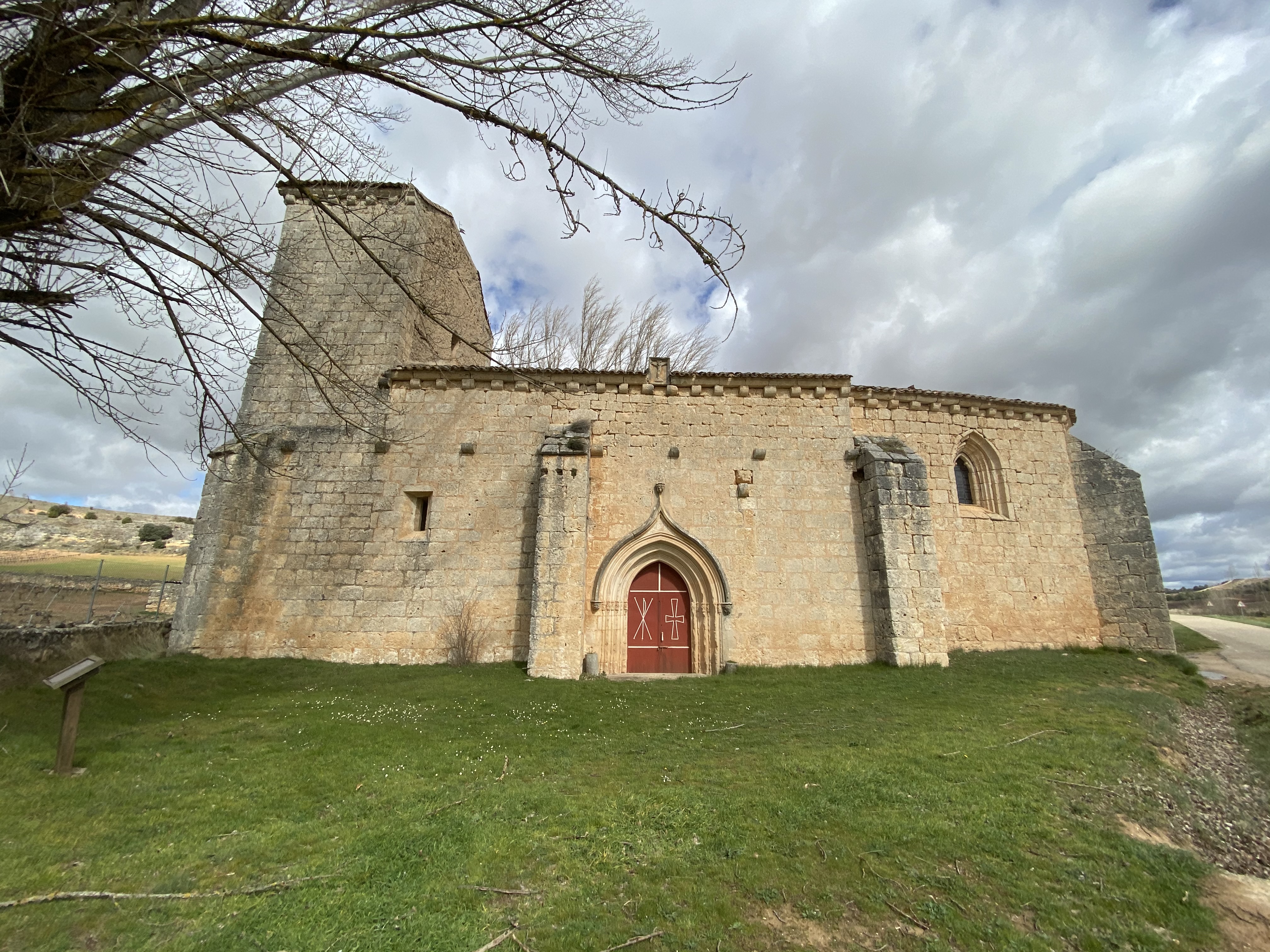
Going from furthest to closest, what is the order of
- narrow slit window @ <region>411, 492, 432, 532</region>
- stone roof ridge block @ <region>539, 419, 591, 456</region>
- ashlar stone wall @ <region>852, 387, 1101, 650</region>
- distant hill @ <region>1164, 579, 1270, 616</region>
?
distant hill @ <region>1164, 579, 1270, 616</region>, ashlar stone wall @ <region>852, 387, 1101, 650</region>, narrow slit window @ <region>411, 492, 432, 532</region>, stone roof ridge block @ <region>539, 419, 591, 456</region>

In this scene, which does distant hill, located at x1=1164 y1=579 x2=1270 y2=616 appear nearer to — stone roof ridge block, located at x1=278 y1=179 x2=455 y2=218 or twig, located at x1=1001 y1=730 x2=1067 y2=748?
twig, located at x1=1001 y1=730 x2=1067 y2=748

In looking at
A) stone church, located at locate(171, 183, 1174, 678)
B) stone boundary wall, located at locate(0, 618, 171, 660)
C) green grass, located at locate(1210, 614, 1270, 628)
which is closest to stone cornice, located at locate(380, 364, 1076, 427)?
stone church, located at locate(171, 183, 1174, 678)

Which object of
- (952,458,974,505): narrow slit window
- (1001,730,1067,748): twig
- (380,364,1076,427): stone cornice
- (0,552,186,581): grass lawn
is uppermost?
(380,364,1076,427): stone cornice

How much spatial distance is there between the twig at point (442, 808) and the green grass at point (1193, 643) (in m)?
16.0

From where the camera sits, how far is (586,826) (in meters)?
4.14

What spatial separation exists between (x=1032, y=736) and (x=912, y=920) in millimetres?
4557

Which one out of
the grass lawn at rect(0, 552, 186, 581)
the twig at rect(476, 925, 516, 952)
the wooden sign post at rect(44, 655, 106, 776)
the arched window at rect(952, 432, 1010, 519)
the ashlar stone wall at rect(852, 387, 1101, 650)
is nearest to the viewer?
the twig at rect(476, 925, 516, 952)

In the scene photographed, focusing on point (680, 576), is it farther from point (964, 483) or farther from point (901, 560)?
point (964, 483)

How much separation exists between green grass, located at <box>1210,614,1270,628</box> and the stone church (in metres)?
11.4

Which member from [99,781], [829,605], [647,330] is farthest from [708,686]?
[647,330]

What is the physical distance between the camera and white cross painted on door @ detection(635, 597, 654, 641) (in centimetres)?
1090

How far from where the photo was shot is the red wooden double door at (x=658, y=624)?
425 inches

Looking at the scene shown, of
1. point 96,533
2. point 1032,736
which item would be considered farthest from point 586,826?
point 96,533

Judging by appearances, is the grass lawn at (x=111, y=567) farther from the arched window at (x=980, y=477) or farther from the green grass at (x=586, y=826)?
the arched window at (x=980, y=477)
